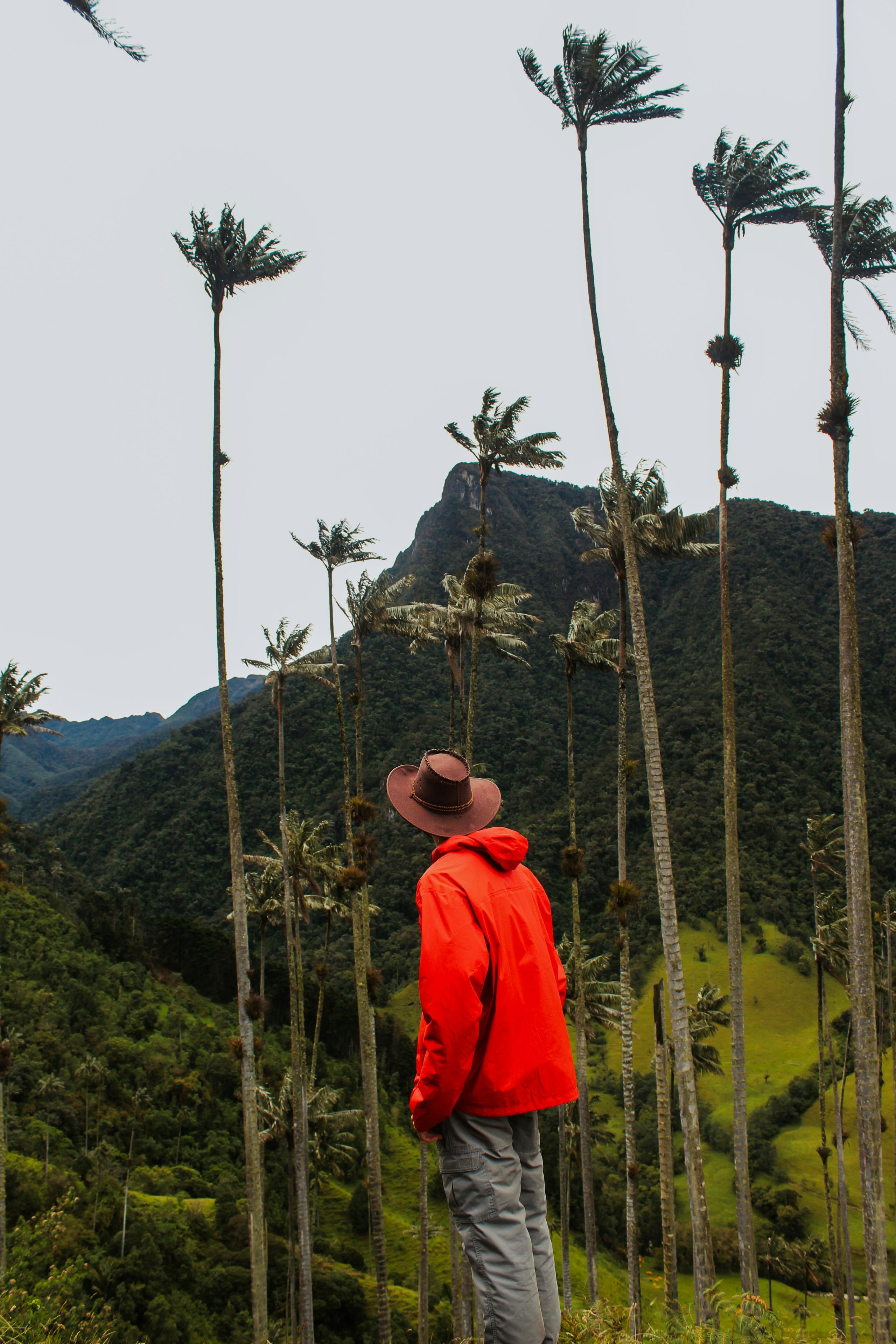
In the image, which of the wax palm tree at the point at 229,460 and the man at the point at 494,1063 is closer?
the man at the point at 494,1063

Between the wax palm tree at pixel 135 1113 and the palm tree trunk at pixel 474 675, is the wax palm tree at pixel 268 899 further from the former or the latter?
the wax palm tree at pixel 135 1113

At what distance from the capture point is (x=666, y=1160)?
14031mm

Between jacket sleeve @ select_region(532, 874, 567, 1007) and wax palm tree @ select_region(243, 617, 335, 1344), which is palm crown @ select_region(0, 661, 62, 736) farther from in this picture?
jacket sleeve @ select_region(532, 874, 567, 1007)

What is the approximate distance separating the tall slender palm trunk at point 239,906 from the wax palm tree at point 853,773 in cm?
995

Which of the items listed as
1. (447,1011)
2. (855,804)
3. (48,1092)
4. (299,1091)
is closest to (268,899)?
(299,1091)

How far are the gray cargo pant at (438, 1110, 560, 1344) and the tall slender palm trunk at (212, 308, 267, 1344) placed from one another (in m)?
11.7

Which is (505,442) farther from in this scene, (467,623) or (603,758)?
(603,758)

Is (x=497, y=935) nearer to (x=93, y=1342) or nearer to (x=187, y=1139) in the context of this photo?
(x=93, y=1342)

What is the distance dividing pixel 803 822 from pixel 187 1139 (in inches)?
1878

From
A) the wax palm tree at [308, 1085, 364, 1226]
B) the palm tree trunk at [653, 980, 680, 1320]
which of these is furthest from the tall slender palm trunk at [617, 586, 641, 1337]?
the wax palm tree at [308, 1085, 364, 1226]

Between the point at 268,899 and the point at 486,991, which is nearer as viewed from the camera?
the point at 486,991

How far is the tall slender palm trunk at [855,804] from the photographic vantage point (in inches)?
319

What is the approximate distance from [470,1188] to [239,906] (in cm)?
1249

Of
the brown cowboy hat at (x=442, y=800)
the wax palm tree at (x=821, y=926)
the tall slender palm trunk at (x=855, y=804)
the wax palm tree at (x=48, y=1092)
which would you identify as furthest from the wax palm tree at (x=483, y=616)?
the wax palm tree at (x=48, y=1092)
